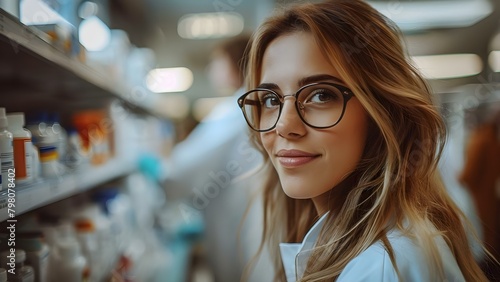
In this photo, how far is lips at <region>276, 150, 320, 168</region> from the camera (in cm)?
96

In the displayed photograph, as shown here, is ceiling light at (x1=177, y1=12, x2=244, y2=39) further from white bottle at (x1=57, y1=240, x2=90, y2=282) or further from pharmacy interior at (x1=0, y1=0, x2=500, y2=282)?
white bottle at (x1=57, y1=240, x2=90, y2=282)

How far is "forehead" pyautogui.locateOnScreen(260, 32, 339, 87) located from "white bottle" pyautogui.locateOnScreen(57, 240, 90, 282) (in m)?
0.83

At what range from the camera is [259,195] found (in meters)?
1.30

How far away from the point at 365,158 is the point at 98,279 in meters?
1.13

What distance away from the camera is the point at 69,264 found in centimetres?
125

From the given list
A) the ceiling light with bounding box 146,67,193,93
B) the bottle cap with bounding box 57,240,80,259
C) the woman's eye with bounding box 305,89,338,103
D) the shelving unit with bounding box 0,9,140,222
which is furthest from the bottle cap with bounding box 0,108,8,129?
the ceiling light with bounding box 146,67,193,93

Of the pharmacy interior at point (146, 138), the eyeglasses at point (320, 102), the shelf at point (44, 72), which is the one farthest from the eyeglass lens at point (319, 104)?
the shelf at point (44, 72)

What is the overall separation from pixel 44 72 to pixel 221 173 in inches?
40.9

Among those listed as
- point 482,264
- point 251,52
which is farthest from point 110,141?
point 482,264

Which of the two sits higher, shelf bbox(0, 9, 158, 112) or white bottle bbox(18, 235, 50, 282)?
shelf bbox(0, 9, 158, 112)

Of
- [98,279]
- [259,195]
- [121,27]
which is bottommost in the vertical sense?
[98,279]

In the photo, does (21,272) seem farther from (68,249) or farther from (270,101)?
(270,101)

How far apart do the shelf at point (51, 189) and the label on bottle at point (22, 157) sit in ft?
0.11

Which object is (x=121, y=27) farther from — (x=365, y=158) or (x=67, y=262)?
(x=365, y=158)
